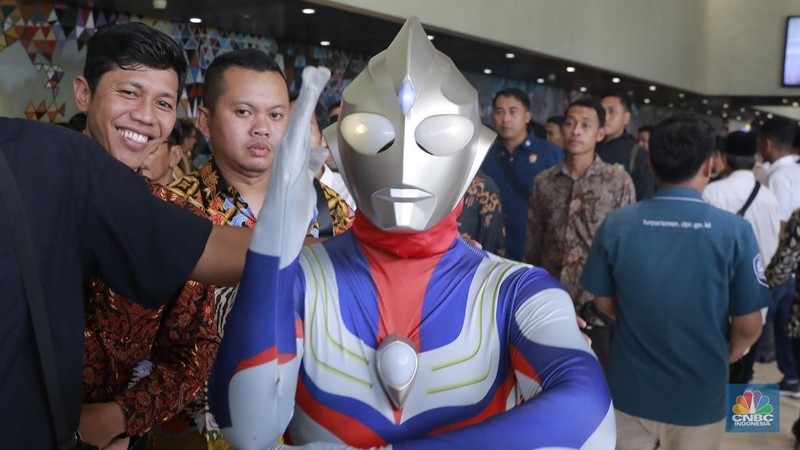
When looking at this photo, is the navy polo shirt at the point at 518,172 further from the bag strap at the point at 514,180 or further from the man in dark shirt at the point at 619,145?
the man in dark shirt at the point at 619,145

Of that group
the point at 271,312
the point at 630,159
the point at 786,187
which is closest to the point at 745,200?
the point at 630,159

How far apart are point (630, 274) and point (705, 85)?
38.9 ft

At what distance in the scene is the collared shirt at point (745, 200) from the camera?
4949 millimetres

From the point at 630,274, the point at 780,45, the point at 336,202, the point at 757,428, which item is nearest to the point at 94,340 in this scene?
the point at 336,202

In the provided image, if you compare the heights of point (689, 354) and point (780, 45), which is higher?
point (780, 45)

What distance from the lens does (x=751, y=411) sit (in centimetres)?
389

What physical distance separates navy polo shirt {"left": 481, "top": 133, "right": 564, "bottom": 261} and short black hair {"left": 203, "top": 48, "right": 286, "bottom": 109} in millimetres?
2824

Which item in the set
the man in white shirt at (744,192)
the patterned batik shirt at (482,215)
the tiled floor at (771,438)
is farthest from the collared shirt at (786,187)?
the patterned batik shirt at (482,215)

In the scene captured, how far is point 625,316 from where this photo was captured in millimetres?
2895

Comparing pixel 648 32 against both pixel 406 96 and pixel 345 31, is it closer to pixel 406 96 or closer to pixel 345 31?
pixel 345 31

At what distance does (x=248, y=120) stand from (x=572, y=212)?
2.21 m

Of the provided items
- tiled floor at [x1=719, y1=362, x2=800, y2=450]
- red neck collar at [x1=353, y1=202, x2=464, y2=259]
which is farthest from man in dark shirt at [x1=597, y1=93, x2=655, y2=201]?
red neck collar at [x1=353, y1=202, x2=464, y2=259]

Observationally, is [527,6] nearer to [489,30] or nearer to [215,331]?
[489,30]

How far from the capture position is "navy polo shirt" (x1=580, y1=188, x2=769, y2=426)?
8.86 ft
